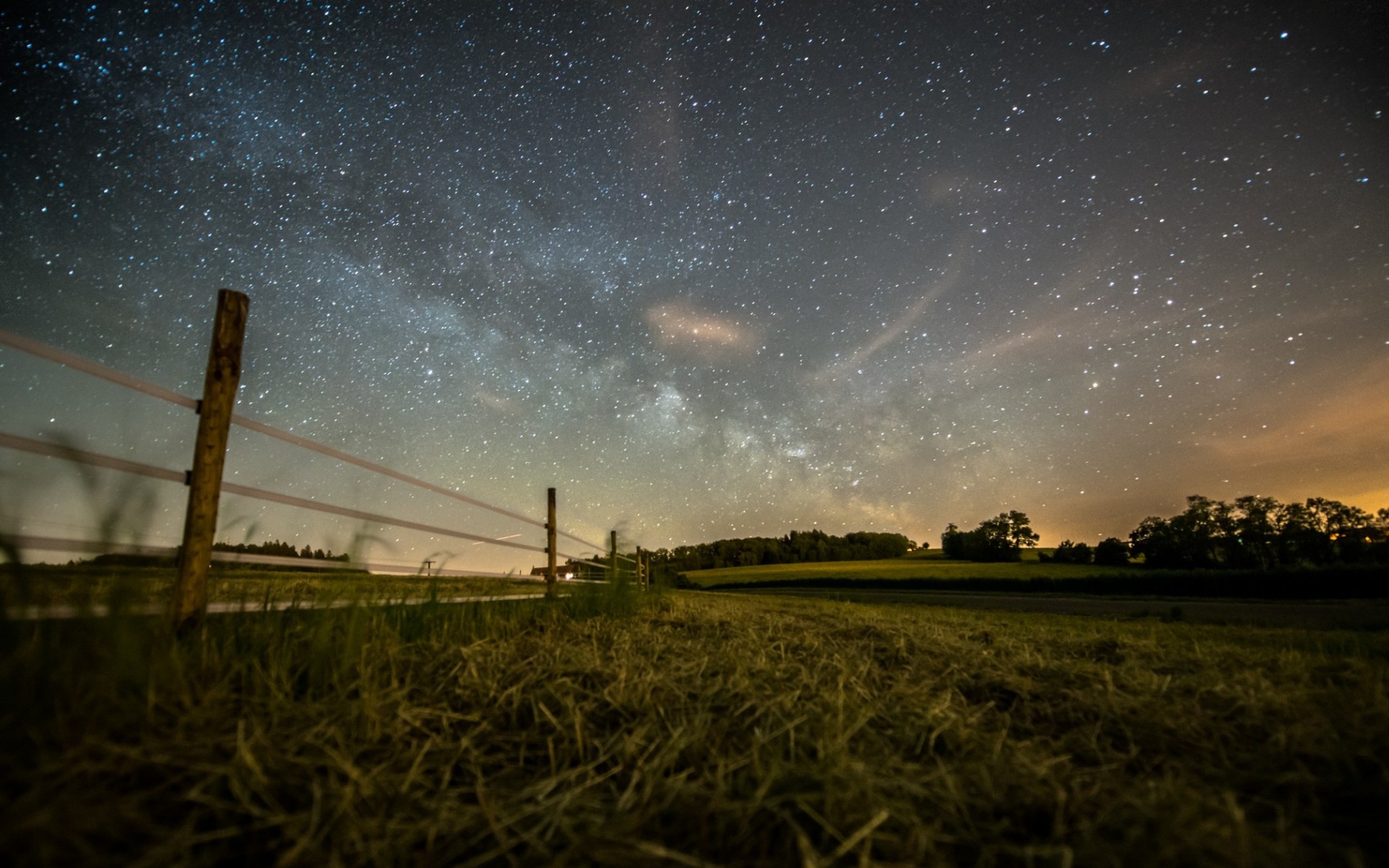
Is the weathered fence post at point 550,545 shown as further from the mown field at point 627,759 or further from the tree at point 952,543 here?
the tree at point 952,543

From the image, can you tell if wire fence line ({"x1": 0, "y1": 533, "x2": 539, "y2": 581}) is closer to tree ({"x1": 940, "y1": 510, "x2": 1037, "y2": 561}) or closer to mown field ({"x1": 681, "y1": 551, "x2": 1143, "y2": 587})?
mown field ({"x1": 681, "y1": 551, "x2": 1143, "y2": 587})

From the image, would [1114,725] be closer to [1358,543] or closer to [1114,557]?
[1358,543]

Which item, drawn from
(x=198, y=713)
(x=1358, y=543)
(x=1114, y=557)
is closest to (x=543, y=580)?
(x=198, y=713)

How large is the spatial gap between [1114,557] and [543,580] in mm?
59233

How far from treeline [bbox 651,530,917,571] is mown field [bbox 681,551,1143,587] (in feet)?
9.34

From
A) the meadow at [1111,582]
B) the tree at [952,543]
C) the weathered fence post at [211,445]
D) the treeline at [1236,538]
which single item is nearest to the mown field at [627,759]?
the weathered fence post at [211,445]

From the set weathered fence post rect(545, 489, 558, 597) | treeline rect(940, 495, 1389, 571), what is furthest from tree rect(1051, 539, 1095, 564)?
weathered fence post rect(545, 489, 558, 597)

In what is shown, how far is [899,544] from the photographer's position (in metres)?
93.3

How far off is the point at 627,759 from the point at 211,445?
2763mm

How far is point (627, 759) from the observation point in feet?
5.41

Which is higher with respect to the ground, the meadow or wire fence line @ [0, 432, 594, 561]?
wire fence line @ [0, 432, 594, 561]

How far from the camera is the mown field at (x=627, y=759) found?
1156 mm

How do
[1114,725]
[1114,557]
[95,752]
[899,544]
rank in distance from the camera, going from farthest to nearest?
[899,544] < [1114,557] < [1114,725] < [95,752]

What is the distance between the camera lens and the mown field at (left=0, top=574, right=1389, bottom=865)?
3.79 feet
